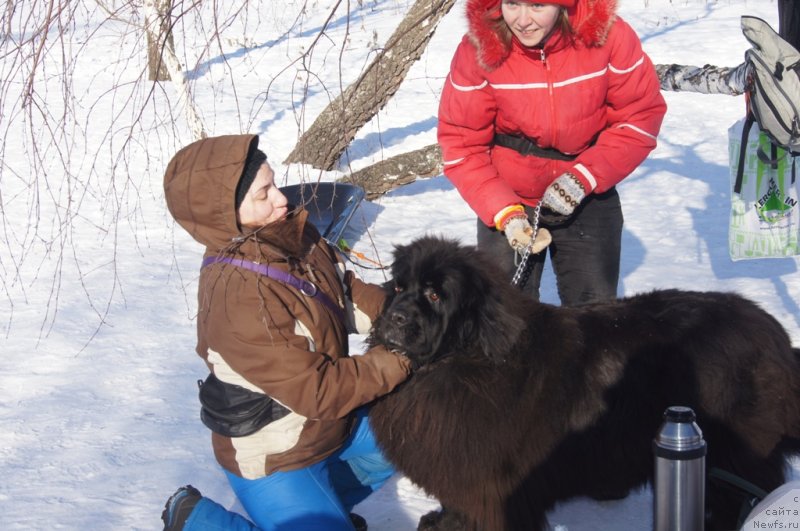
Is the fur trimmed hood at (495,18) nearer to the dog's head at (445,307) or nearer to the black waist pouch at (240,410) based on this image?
the dog's head at (445,307)

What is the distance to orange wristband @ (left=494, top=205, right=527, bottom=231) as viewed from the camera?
3271 mm

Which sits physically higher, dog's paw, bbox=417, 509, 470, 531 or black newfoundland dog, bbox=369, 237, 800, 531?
black newfoundland dog, bbox=369, 237, 800, 531

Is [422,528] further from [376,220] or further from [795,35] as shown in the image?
[376,220]

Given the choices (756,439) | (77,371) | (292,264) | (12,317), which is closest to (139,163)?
(12,317)

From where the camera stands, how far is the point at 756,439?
2.85m

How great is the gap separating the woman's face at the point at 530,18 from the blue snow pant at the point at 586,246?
0.73m

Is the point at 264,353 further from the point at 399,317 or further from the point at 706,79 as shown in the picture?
the point at 706,79

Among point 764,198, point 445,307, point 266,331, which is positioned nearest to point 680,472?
point 445,307

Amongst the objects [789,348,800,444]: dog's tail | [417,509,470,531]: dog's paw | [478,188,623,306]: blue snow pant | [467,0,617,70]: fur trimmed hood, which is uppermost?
[467,0,617,70]: fur trimmed hood

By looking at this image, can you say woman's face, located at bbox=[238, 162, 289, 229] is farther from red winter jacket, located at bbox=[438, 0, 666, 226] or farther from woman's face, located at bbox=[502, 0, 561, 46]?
woman's face, located at bbox=[502, 0, 561, 46]

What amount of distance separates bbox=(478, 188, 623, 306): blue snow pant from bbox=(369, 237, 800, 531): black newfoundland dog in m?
0.58

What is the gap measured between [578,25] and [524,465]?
1.61 meters

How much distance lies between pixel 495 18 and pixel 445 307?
1181mm

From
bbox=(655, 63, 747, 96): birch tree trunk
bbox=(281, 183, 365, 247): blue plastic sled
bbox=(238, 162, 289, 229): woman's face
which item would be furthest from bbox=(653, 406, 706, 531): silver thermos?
bbox=(281, 183, 365, 247): blue plastic sled
